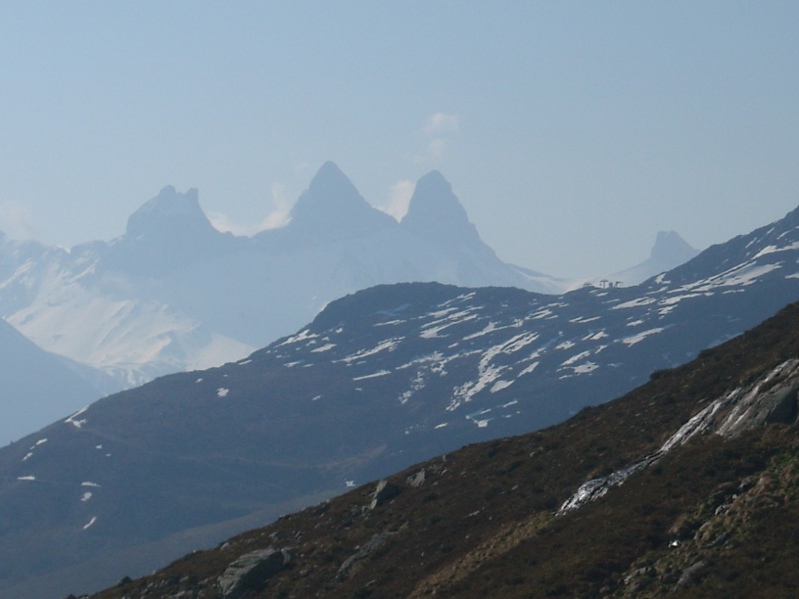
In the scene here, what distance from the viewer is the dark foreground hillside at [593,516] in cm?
4481

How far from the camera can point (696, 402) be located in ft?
220

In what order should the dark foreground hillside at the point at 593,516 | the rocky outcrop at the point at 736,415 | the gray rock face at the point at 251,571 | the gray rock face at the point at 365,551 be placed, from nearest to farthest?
the dark foreground hillside at the point at 593,516 → the rocky outcrop at the point at 736,415 → the gray rock face at the point at 365,551 → the gray rock face at the point at 251,571

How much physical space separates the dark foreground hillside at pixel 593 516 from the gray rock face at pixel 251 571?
0.10m

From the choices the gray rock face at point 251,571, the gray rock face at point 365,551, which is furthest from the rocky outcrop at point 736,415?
the gray rock face at point 251,571

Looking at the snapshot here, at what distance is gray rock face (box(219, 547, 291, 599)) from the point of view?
66.0 meters

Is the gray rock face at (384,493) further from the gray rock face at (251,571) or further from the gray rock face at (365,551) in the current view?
the gray rock face at (251,571)

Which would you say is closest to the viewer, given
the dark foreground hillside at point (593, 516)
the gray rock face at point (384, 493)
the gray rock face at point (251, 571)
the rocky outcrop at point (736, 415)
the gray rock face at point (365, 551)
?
the dark foreground hillside at point (593, 516)

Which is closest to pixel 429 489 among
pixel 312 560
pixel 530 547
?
pixel 312 560

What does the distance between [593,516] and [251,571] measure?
22862 mm

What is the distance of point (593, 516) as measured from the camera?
53062 mm

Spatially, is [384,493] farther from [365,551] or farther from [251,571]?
[251,571]

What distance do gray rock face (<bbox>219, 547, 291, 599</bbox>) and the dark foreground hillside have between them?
0.10 meters

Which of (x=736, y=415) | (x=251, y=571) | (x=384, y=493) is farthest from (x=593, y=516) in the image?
(x=384, y=493)

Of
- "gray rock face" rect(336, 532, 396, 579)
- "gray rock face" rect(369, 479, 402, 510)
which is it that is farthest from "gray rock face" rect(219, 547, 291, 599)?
"gray rock face" rect(369, 479, 402, 510)
